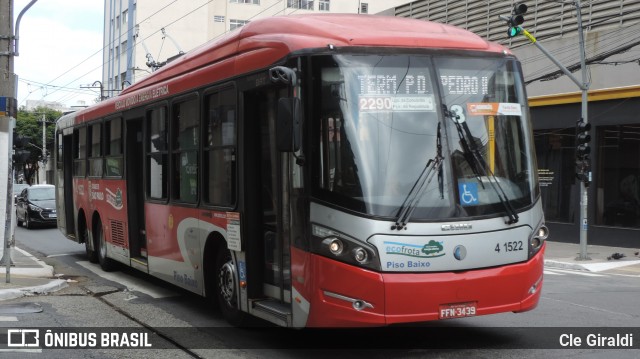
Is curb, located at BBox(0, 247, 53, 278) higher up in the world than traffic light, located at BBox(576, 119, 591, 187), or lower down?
lower down

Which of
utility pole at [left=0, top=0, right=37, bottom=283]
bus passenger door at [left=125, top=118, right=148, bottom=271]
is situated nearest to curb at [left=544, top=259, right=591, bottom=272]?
bus passenger door at [left=125, top=118, right=148, bottom=271]

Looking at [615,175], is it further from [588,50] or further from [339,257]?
[339,257]

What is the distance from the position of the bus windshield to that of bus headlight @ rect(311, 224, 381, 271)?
0.28 meters

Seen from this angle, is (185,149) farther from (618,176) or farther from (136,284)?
(618,176)

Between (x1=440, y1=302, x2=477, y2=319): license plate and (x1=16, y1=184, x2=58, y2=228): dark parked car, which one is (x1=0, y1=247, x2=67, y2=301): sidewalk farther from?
(x1=16, y1=184, x2=58, y2=228): dark parked car

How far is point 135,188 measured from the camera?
39.1 feet

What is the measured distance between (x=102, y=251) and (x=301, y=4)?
4969 cm

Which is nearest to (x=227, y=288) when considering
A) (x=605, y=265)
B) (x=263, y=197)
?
(x=263, y=197)

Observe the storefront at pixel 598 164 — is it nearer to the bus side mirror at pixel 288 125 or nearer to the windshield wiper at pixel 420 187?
the windshield wiper at pixel 420 187

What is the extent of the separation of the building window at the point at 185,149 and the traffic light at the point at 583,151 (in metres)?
12.7

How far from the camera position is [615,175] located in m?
22.9

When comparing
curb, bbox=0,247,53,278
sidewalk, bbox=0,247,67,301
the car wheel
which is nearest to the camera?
sidewalk, bbox=0,247,67,301

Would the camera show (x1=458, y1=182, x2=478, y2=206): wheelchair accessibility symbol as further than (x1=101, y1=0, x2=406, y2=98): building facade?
No

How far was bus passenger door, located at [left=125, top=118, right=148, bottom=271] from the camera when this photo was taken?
11766 mm
